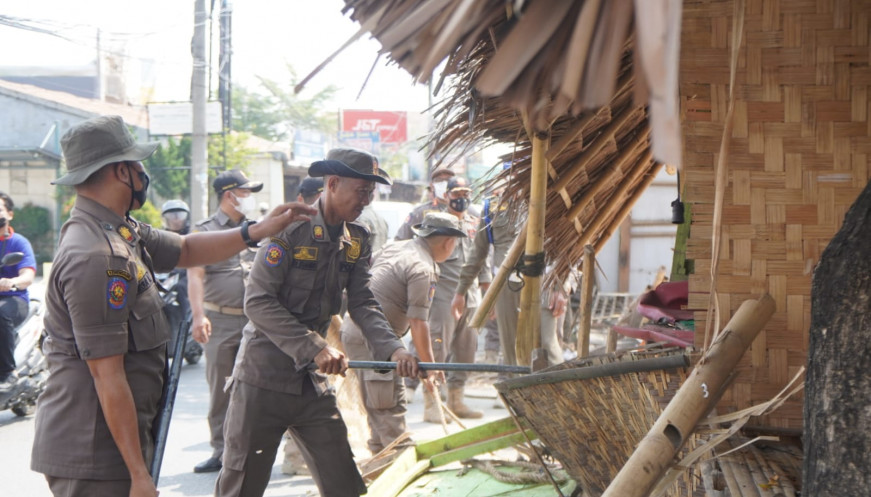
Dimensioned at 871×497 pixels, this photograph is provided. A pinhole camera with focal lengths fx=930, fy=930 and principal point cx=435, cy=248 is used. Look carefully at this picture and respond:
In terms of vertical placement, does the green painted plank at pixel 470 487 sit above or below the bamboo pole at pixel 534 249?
below

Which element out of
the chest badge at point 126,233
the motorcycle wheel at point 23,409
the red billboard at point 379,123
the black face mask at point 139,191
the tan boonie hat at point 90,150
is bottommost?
the motorcycle wheel at point 23,409

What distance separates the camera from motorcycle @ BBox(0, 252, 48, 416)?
767cm

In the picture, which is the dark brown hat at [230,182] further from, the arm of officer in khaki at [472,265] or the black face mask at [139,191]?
the black face mask at [139,191]

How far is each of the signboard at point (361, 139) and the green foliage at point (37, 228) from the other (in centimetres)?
1498

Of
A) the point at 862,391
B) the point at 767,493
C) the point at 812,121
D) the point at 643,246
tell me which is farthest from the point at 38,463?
the point at 643,246

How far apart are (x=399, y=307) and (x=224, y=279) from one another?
4.49 feet

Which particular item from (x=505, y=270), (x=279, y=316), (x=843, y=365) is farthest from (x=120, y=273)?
(x=843, y=365)

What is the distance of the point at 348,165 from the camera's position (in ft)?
13.9

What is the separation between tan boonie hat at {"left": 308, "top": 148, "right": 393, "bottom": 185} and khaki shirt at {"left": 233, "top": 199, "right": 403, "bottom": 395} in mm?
157

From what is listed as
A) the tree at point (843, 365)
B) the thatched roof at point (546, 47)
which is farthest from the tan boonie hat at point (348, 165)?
the tree at point (843, 365)

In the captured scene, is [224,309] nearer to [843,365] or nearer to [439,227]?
[439,227]

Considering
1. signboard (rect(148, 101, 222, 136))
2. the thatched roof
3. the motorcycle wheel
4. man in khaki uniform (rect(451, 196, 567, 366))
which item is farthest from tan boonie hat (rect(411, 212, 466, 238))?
signboard (rect(148, 101, 222, 136))

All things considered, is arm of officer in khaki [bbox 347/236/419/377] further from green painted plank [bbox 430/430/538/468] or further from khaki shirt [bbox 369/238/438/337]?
khaki shirt [bbox 369/238/438/337]

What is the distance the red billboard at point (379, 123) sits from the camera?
45562 millimetres
